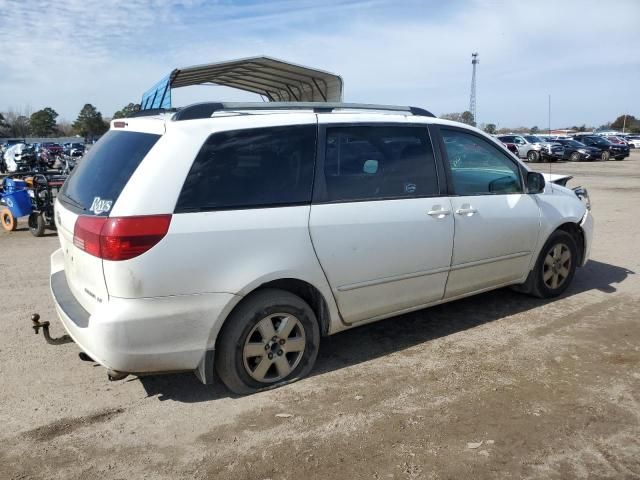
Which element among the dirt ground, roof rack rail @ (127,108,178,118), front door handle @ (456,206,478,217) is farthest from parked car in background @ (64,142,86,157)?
front door handle @ (456,206,478,217)

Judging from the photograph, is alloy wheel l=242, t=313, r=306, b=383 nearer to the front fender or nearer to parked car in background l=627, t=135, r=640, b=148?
the front fender

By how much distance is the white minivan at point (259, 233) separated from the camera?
2994 mm

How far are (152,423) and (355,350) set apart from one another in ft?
5.36

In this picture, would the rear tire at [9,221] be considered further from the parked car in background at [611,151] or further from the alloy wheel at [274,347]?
the parked car in background at [611,151]

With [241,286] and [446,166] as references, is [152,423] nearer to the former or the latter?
[241,286]

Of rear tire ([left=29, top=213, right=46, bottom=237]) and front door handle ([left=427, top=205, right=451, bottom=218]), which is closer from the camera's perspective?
front door handle ([left=427, top=205, right=451, bottom=218])

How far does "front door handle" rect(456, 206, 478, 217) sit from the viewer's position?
4199 mm

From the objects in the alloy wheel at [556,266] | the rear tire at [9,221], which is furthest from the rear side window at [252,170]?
the rear tire at [9,221]

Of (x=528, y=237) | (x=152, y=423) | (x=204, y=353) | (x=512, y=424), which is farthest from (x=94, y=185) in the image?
(x=528, y=237)

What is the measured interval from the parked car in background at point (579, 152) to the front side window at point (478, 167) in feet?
100

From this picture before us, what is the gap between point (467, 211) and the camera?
4.25m

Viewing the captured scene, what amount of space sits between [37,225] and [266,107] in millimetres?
7052

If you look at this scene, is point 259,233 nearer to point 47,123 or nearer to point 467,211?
point 467,211

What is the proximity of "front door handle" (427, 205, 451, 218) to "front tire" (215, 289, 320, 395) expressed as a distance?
1.20 meters
